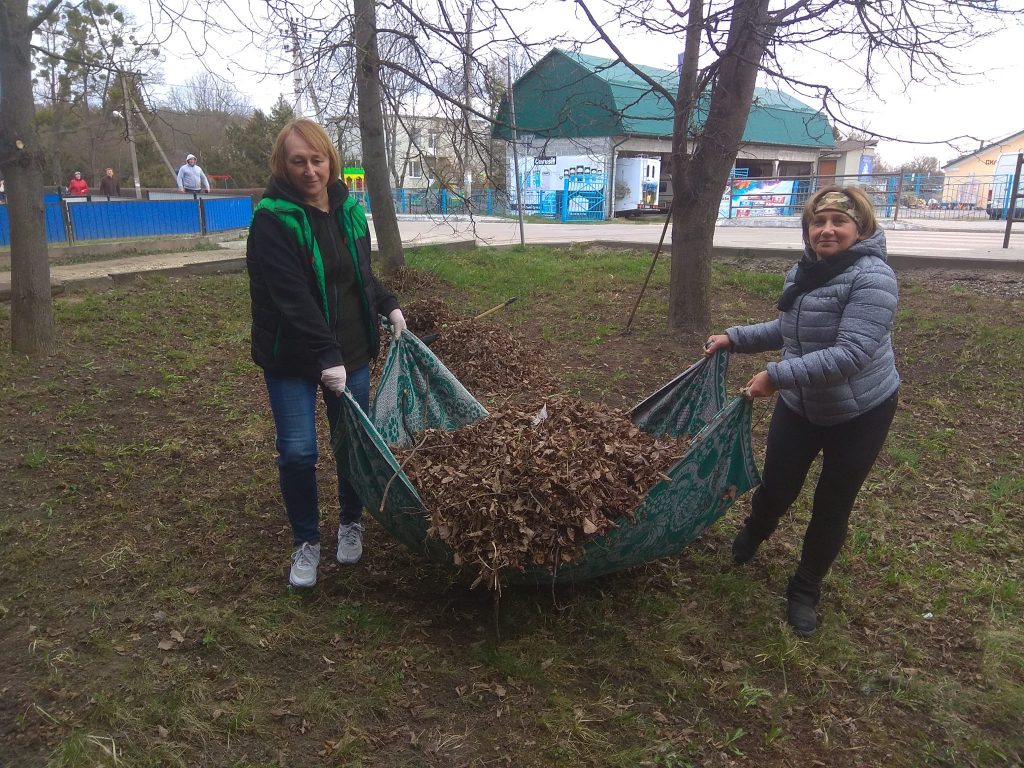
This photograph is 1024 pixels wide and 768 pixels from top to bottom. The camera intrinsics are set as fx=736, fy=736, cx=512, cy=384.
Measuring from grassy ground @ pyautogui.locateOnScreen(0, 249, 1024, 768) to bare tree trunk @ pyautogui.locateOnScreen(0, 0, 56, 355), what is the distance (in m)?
1.19

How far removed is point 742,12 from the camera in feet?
16.2

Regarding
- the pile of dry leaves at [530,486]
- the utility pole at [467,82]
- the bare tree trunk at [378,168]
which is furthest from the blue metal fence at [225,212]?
the pile of dry leaves at [530,486]

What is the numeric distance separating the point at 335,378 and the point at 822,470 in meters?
1.71

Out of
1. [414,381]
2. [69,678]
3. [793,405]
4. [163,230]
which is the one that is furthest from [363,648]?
[163,230]

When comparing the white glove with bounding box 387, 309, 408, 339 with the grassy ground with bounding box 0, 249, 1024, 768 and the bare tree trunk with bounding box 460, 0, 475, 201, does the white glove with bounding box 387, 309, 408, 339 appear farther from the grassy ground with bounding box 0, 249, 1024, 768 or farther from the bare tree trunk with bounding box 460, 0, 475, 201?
the bare tree trunk with bounding box 460, 0, 475, 201

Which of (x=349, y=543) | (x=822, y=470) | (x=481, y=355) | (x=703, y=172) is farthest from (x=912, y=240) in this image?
(x=349, y=543)

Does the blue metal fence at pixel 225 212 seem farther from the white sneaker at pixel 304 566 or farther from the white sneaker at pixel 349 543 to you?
the white sneaker at pixel 304 566

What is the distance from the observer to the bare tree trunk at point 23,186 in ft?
16.4

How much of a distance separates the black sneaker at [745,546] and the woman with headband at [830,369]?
0.28 m

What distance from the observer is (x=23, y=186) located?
5.17 m

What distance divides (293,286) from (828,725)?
7.10 ft

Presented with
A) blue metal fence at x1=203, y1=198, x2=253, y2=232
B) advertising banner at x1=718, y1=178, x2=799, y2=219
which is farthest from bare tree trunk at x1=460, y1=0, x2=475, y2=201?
advertising banner at x1=718, y1=178, x2=799, y2=219

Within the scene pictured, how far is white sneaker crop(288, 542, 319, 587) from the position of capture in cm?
279

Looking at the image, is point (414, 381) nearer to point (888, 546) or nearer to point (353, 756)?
point (353, 756)
